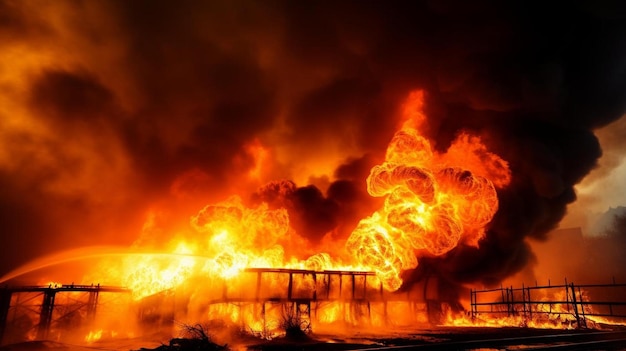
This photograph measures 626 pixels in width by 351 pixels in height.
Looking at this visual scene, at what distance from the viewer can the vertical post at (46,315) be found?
3709 cm

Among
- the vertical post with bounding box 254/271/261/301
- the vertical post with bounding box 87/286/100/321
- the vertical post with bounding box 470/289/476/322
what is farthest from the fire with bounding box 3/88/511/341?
the vertical post with bounding box 470/289/476/322

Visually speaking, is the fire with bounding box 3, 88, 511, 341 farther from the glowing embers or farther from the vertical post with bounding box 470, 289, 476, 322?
the vertical post with bounding box 470, 289, 476, 322

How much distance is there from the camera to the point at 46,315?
37.5 meters

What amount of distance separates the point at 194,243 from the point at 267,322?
58.5 ft

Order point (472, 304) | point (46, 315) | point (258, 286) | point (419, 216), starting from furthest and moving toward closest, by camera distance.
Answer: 1. point (472, 304)
2. point (46, 315)
3. point (419, 216)
4. point (258, 286)

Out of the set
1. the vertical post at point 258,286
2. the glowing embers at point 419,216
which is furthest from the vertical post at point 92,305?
the glowing embers at point 419,216

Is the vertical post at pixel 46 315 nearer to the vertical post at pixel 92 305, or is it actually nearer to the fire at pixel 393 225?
the vertical post at pixel 92 305

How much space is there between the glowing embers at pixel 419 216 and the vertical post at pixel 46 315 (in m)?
28.3

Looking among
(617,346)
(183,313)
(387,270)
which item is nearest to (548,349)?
(617,346)

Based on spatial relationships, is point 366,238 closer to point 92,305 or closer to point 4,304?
point 92,305

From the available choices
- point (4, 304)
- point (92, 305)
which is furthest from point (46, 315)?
point (92, 305)

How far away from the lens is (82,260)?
5197cm

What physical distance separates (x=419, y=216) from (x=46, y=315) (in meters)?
35.5

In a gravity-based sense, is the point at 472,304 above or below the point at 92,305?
above
